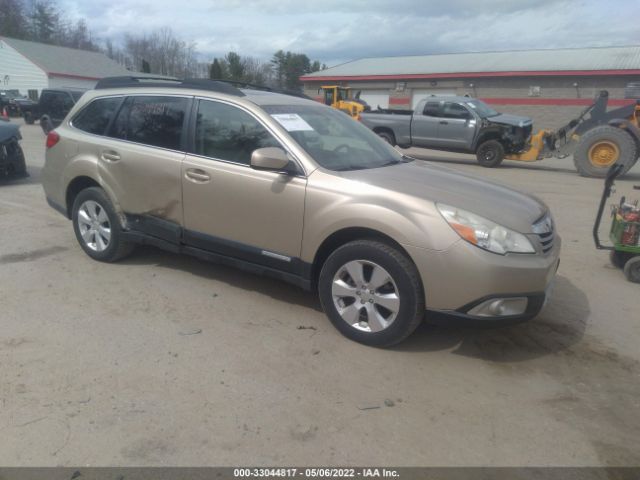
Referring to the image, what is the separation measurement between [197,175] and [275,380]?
75.5 inches

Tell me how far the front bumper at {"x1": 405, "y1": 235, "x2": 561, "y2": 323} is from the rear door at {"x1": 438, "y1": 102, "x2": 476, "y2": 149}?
1223cm

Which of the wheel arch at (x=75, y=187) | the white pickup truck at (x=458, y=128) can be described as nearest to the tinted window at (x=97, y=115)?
the wheel arch at (x=75, y=187)

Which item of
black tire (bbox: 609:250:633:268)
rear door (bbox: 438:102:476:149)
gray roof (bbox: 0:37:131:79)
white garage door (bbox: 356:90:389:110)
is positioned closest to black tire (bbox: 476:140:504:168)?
rear door (bbox: 438:102:476:149)

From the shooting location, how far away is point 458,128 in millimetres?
14898

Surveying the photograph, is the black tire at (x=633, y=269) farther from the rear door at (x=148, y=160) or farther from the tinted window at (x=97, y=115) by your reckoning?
the tinted window at (x=97, y=115)

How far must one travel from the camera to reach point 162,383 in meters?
3.05

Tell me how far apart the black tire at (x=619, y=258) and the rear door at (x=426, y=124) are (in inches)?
413

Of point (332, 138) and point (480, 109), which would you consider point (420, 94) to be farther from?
point (332, 138)

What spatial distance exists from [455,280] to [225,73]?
48.3m

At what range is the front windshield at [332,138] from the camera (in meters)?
3.94

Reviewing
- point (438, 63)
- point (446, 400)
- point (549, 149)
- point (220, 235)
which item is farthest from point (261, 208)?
point (438, 63)

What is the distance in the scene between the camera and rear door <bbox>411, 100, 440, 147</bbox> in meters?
15.4

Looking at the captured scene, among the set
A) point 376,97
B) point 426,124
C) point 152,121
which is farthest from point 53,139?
point 376,97

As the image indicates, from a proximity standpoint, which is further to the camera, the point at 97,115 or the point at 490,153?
the point at 490,153
